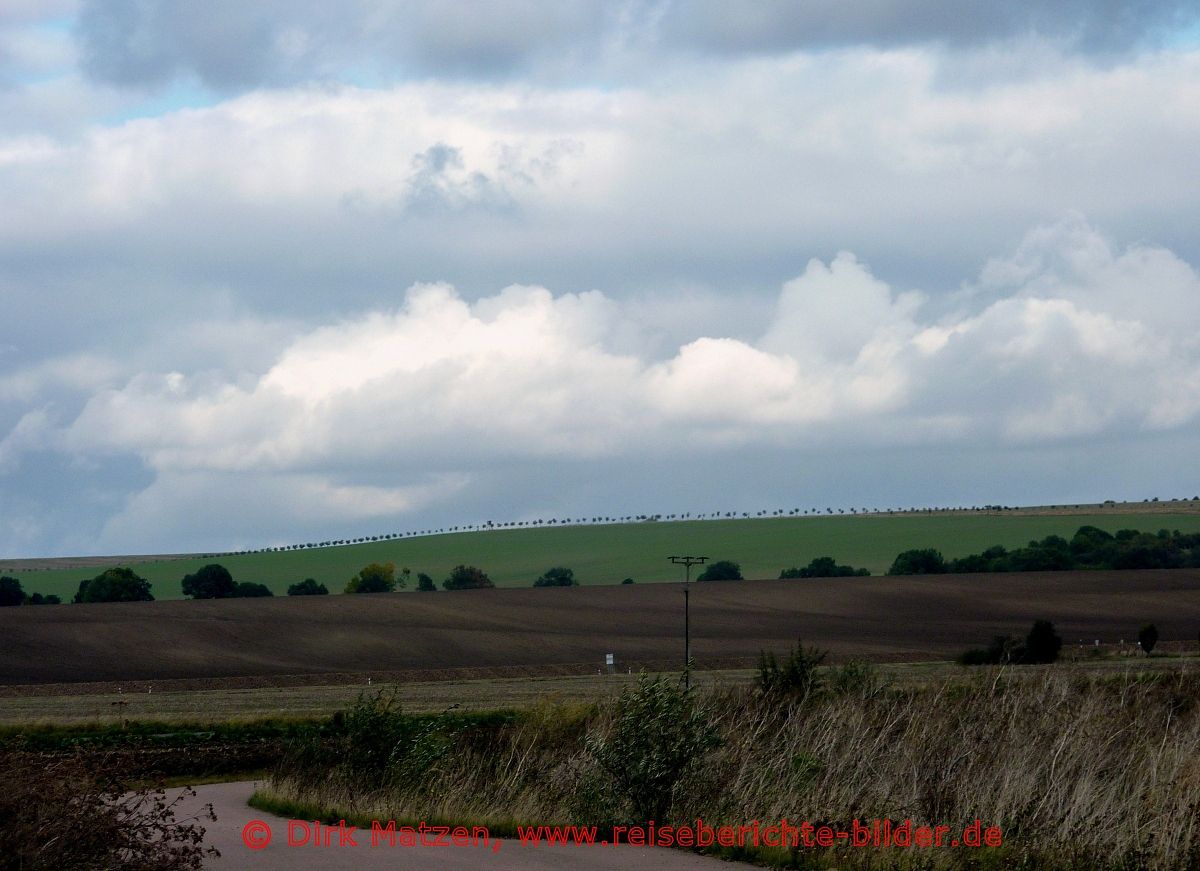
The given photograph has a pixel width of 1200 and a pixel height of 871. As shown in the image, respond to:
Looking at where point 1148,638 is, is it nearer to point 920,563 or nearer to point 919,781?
point 919,781

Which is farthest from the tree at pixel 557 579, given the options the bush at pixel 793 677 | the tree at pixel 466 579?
the bush at pixel 793 677

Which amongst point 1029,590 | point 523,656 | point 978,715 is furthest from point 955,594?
point 978,715

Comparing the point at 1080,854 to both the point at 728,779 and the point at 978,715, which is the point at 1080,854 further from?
the point at 978,715

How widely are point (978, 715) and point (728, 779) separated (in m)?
5.84

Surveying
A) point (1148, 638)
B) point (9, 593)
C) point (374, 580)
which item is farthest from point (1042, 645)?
point (9, 593)

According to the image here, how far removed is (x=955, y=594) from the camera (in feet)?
357

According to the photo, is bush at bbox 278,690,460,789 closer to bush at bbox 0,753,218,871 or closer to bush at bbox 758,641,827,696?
bush at bbox 758,641,827,696

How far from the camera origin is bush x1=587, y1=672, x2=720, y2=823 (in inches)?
768

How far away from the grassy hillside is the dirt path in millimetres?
137155

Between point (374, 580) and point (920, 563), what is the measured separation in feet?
191

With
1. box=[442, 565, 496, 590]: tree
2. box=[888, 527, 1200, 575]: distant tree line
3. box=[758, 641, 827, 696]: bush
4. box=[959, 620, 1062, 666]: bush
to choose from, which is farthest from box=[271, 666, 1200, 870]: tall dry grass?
box=[442, 565, 496, 590]: tree

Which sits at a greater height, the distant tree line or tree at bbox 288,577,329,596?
the distant tree line

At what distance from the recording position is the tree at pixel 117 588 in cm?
13862

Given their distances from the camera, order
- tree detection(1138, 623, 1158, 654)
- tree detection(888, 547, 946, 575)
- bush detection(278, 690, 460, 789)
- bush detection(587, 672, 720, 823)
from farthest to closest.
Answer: tree detection(888, 547, 946, 575)
tree detection(1138, 623, 1158, 654)
bush detection(278, 690, 460, 789)
bush detection(587, 672, 720, 823)
